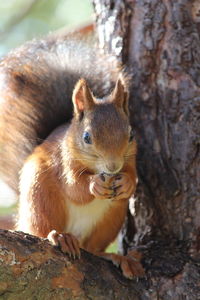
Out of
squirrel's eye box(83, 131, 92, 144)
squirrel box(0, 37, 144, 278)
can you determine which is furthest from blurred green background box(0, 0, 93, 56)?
squirrel's eye box(83, 131, 92, 144)

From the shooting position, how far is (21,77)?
2.27 meters

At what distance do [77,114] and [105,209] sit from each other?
0.35 metres

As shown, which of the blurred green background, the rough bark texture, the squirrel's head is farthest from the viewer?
the blurred green background

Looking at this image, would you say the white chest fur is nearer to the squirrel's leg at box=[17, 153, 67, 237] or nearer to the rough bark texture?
the squirrel's leg at box=[17, 153, 67, 237]

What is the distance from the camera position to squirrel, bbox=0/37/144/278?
2033 millimetres

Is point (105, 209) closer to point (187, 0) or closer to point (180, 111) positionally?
point (180, 111)

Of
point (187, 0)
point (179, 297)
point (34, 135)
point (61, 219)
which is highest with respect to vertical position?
point (187, 0)

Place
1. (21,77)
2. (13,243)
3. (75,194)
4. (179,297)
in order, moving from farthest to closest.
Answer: (21,77)
(75,194)
(179,297)
(13,243)

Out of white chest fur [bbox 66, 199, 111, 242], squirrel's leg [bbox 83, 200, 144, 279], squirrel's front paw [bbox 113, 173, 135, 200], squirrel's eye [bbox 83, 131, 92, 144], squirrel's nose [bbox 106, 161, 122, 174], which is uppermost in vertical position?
squirrel's eye [bbox 83, 131, 92, 144]

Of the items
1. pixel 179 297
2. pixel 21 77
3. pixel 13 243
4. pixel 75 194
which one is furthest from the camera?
pixel 21 77

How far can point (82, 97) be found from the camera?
2.18 meters

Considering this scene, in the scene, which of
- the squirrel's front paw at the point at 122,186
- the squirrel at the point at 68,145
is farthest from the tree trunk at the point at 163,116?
the squirrel's front paw at the point at 122,186

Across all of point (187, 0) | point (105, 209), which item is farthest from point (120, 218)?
point (187, 0)

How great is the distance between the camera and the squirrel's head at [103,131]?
77.2 inches
